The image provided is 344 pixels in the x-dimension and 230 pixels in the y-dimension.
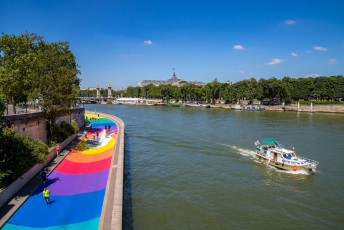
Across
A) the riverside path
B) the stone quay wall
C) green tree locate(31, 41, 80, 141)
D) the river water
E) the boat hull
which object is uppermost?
green tree locate(31, 41, 80, 141)

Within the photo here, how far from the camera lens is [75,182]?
2516 centimetres

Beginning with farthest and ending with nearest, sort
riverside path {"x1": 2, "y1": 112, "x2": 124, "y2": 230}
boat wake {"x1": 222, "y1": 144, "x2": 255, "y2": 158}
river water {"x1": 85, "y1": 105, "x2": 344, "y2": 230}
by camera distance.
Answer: boat wake {"x1": 222, "y1": 144, "x2": 255, "y2": 158} → river water {"x1": 85, "y1": 105, "x2": 344, "y2": 230} → riverside path {"x1": 2, "y1": 112, "x2": 124, "y2": 230}

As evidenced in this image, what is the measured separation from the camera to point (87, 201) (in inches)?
827

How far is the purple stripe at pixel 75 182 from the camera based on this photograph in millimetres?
23100

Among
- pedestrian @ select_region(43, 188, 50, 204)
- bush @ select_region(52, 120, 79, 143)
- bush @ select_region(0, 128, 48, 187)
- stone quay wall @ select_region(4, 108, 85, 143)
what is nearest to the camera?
pedestrian @ select_region(43, 188, 50, 204)

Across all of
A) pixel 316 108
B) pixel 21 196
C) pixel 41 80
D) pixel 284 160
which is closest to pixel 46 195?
pixel 21 196

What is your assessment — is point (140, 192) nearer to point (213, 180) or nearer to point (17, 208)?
point (213, 180)

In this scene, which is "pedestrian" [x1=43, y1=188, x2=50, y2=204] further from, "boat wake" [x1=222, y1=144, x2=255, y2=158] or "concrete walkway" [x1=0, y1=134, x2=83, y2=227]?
"boat wake" [x1=222, y1=144, x2=255, y2=158]

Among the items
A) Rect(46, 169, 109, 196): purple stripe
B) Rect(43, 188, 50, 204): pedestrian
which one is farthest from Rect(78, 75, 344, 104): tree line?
Rect(43, 188, 50, 204): pedestrian

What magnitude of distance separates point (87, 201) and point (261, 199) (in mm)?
14842

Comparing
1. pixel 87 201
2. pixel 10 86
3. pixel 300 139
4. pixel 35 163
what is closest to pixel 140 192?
pixel 87 201

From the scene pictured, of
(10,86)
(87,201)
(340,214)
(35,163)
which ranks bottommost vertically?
Answer: (340,214)

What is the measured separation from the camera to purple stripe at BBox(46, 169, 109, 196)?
23.1 m

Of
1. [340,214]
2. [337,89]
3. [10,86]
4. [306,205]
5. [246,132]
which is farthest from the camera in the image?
[337,89]
